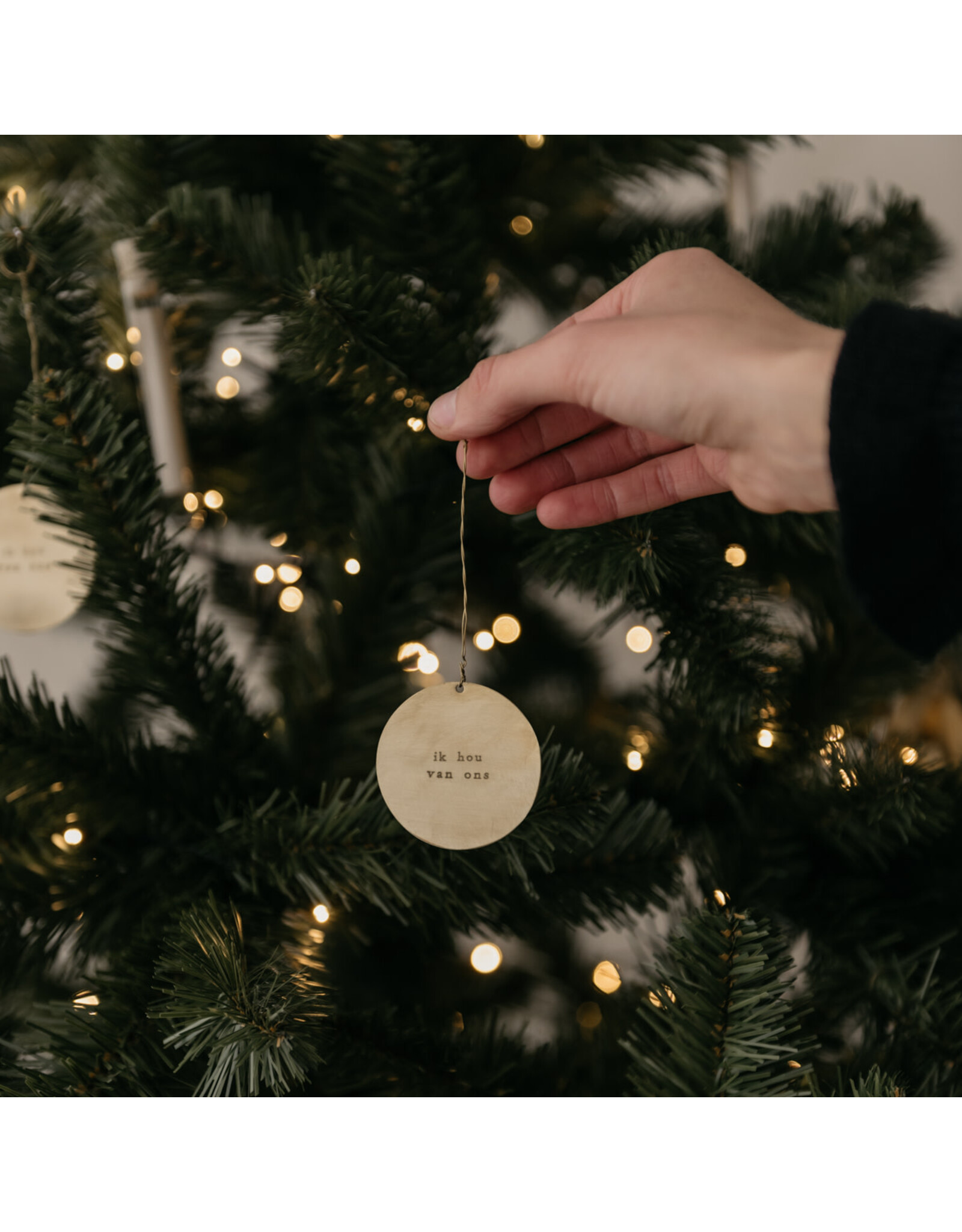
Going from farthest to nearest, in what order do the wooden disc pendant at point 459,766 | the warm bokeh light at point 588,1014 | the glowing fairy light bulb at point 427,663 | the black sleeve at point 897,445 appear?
the warm bokeh light at point 588,1014 < the glowing fairy light bulb at point 427,663 < the wooden disc pendant at point 459,766 < the black sleeve at point 897,445

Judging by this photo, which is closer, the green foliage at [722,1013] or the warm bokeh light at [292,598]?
the green foliage at [722,1013]

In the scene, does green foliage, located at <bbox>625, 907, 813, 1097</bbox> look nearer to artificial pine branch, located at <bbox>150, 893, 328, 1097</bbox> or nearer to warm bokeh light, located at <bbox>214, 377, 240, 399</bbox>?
artificial pine branch, located at <bbox>150, 893, 328, 1097</bbox>

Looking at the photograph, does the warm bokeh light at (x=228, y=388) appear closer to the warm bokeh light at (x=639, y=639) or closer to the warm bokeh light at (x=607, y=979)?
the warm bokeh light at (x=639, y=639)

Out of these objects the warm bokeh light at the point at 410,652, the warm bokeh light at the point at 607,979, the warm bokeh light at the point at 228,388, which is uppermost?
the warm bokeh light at the point at 228,388

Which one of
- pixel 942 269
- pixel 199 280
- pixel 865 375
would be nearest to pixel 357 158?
pixel 199 280

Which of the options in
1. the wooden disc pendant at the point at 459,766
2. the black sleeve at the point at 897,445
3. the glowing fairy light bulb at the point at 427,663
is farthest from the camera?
the glowing fairy light bulb at the point at 427,663

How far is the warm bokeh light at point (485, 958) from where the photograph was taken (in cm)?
61

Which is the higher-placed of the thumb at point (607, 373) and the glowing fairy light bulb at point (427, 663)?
the thumb at point (607, 373)

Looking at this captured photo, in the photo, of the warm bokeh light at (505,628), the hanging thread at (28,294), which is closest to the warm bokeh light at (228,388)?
the hanging thread at (28,294)

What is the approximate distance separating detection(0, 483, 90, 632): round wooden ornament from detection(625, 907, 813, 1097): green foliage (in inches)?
18.6

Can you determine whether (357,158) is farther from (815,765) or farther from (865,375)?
(815,765)

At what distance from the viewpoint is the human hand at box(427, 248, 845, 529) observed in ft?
1.14

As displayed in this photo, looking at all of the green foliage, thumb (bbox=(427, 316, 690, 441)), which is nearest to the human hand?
thumb (bbox=(427, 316, 690, 441))

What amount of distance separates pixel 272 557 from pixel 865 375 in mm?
626
